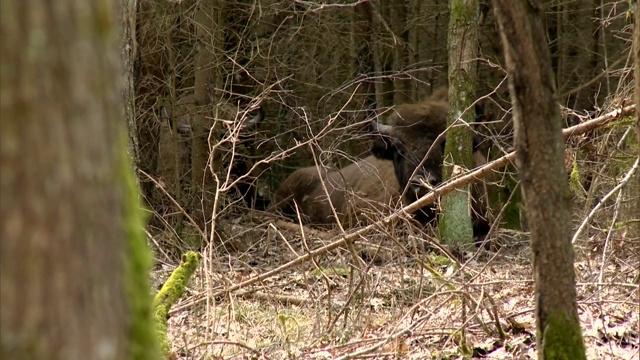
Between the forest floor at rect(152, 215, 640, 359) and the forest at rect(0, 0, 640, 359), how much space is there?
25 millimetres

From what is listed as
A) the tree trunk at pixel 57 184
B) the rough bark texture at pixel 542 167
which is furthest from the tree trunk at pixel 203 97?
the tree trunk at pixel 57 184

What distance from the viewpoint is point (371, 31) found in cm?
1560

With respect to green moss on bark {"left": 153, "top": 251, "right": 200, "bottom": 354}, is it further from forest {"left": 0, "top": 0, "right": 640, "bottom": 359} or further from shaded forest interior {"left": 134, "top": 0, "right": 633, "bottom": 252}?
shaded forest interior {"left": 134, "top": 0, "right": 633, "bottom": 252}

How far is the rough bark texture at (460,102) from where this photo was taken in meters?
10.0

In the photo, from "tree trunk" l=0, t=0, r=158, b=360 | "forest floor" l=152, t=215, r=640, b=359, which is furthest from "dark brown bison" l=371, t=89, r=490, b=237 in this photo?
"tree trunk" l=0, t=0, r=158, b=360

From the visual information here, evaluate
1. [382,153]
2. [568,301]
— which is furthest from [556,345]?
[382,153]

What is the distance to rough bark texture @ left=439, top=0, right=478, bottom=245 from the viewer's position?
10.0 meters

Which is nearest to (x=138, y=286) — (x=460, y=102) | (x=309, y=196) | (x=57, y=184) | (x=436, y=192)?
(x=57, y=184)

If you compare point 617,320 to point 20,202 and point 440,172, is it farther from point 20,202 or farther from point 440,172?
point 440,172

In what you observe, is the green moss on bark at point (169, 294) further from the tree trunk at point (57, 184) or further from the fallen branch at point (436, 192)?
the tree trunk at point (57, 184)

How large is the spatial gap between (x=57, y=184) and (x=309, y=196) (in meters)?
13.5

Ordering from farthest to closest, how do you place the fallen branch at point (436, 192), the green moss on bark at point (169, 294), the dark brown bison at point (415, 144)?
the dark brown bison at point (415, 144)
the fallen branch at point (436, 192)
the green moss on bark at point (169, 294)

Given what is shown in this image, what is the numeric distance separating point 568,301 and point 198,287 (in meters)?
4.56

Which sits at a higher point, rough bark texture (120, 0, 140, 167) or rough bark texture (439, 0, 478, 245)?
rough bark texture (120, 0, 140, 167)
